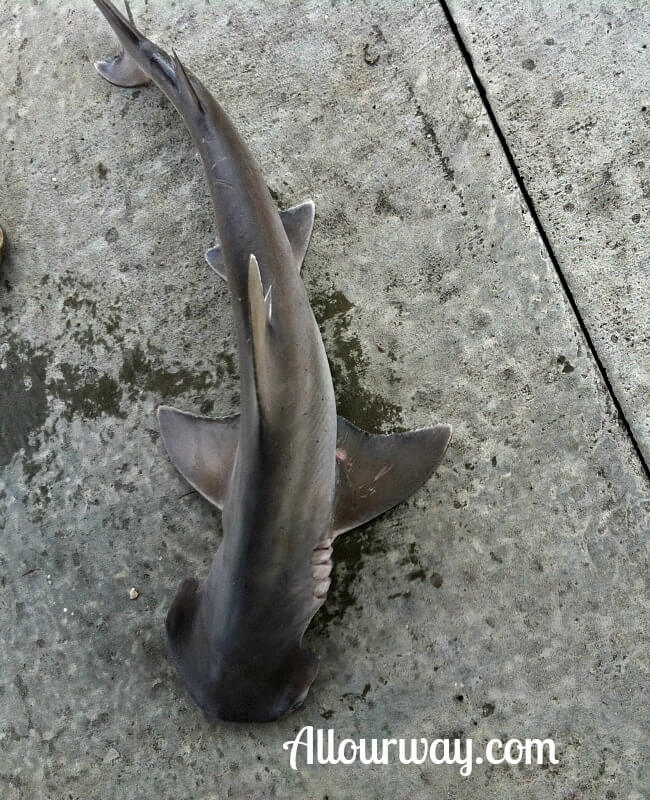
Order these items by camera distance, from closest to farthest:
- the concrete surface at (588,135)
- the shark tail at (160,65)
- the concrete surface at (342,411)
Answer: the shark tail at (160,65) → the concrete surface at (342,411) → the concrete surface at (588,135)

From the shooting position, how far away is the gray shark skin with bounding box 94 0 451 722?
1.62 m

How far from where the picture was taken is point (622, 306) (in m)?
2.24

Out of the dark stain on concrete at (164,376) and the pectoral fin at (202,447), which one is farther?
the dark stain on concrete at (164,376)

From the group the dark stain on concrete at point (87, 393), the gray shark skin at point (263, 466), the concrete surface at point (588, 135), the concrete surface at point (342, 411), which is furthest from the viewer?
the dark stain on concrete at point (87, 393)

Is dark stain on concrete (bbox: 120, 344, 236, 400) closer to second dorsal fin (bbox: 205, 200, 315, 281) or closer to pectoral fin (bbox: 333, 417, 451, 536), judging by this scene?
second dorsal fin (bbox: 205, 200, 315, 281)

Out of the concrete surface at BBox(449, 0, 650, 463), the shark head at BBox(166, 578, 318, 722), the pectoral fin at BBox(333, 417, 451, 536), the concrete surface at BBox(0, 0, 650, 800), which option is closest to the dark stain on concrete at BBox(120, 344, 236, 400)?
the concrete surface at BBox(0, 0, 650, 800)

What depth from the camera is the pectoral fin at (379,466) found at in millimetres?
2037

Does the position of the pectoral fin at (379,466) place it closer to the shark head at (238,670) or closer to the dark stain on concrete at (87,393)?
the shark head at (238,670)

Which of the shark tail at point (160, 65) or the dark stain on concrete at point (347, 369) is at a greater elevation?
the shark tail at point (160, 65)

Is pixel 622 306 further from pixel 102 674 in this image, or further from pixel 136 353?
pixel 102 674

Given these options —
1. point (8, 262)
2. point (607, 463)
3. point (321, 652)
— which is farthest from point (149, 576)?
point (607, 463)

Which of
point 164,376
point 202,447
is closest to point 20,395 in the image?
point 164,376

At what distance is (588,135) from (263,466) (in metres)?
1.75

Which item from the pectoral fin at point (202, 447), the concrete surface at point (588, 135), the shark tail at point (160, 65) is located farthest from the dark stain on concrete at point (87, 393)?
the concrete surface at point (588, 135)
